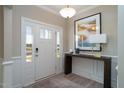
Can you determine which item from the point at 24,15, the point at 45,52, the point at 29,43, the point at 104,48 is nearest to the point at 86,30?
the point at 104,48

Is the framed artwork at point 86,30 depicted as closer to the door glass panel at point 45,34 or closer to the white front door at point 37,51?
the white front door at point 37,51

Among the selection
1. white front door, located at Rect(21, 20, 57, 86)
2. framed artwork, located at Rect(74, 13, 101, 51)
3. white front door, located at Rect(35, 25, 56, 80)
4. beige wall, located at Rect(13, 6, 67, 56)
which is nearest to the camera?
beige wall, located at Rect(13, 6, 67, 56)

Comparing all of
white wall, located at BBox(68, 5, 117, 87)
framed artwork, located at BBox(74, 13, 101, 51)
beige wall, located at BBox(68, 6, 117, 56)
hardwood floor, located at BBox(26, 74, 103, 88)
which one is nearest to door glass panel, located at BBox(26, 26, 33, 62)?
hardwood floor, located at BBox(26, 74, 103, 88)

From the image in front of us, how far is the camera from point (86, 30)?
3441 mm

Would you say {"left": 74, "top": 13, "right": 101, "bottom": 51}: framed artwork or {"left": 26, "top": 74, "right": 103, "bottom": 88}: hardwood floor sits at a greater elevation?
Answer: {"left": 74, "top": 13, "right": 101, "bottom": 51}: framed artwork

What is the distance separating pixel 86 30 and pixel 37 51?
1.97m

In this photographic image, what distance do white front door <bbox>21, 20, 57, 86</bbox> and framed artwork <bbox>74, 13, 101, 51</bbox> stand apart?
3.21 feet

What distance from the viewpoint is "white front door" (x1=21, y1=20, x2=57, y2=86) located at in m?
2.85

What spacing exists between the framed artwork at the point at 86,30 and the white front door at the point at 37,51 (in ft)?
3.21

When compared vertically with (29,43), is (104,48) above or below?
below

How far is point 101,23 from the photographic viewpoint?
301 centimetres

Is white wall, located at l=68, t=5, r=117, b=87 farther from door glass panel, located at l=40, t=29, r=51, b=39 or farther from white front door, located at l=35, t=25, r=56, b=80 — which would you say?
door glass panel, located at l=40, t=29, r=51, b=39

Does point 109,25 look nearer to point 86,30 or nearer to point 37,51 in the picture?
point 86,30

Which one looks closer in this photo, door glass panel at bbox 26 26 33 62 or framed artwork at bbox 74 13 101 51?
door glass panel at bbox 26 26 33 62
